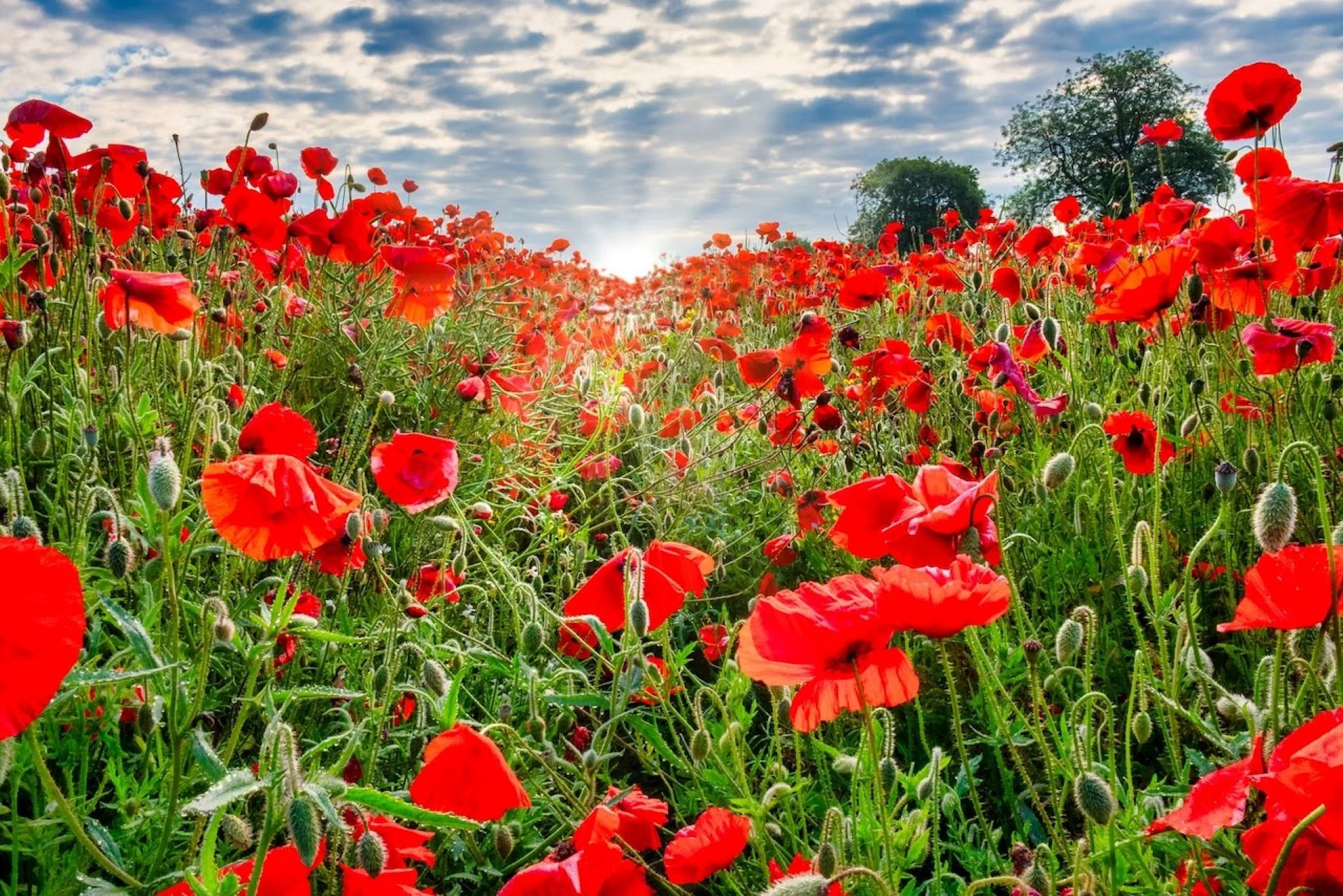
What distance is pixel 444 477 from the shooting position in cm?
193

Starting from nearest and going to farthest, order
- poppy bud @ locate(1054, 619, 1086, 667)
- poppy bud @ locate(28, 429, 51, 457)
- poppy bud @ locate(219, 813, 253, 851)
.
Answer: poppy bud @ locate(219, 813, 253, 851) < poppy bud @ locate(1054, 619, 1086, 667) < poppy bud @ locate(28, 429, 51, 457)

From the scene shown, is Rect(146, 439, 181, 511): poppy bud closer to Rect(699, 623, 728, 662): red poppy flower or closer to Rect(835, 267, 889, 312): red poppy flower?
Rect(699, 623, 728, 662): red poppy flower

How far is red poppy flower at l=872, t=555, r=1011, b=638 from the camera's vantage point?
1.07 meters

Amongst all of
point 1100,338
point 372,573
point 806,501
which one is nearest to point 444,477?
point 372,573

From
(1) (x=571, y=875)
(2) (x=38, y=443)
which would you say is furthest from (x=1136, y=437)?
(2) (x=38, y=443)

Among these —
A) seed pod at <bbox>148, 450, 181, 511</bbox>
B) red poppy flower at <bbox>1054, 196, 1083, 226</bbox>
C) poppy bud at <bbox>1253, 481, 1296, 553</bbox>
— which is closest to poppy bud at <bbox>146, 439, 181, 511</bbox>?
seed pod at <bbox>148, 450, 181, 511</bbox>

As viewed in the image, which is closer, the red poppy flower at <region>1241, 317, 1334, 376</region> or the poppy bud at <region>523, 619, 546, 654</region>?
the poppy bud at <region>523, 619, 546, 654</region>

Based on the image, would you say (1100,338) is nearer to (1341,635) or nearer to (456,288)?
(456,288)

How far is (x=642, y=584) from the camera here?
157cm

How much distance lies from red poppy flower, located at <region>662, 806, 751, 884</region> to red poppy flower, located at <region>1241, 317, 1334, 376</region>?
1.56 m

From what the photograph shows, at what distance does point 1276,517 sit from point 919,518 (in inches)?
19.1

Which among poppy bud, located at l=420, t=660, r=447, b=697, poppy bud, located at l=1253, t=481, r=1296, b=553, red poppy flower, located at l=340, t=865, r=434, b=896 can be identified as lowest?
red poppy flower, located at l=340, t=865, r=434, b=896

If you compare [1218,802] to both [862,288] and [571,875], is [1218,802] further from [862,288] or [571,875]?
[862,288]

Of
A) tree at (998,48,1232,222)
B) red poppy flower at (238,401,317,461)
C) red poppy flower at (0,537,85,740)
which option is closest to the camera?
red poppy flower at (0,537,85,740)
